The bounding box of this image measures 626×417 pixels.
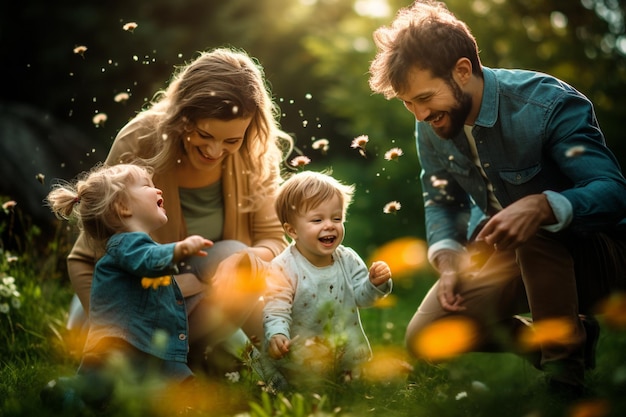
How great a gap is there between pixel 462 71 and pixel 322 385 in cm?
123

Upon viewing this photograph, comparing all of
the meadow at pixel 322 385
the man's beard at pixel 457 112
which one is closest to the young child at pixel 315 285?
the meadow at pixel 322 385

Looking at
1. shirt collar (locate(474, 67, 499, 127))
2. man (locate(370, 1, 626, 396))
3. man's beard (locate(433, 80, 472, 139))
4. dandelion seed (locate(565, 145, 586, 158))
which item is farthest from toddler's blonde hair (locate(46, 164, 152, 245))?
dandelion seed (locate(565, 145, 586, 158))

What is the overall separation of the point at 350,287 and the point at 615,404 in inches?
42.9

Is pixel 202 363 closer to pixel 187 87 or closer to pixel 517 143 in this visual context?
pixel 187 87

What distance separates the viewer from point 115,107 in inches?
330

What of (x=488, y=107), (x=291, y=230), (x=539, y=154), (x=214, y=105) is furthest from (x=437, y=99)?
(x=214, y=105)

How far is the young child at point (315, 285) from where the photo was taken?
2637 mm

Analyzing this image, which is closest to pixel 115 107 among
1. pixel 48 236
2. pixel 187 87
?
pixel 48 236

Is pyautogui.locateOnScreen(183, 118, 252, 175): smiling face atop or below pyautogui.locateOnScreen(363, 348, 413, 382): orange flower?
atop

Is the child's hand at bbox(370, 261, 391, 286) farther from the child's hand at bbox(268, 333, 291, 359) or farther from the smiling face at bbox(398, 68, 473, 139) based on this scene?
the smiling face at bbox(398, 68, 473, 139)

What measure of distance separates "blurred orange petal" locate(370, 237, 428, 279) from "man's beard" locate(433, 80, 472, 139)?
3051mm

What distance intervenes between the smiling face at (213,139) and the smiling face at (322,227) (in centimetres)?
44

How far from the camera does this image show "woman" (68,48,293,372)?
2.91 meters

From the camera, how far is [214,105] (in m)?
2.87
